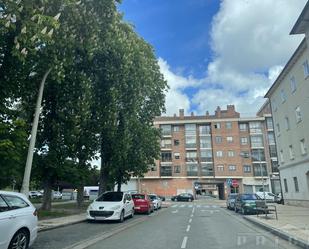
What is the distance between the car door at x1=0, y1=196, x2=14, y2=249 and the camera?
764 centimetres

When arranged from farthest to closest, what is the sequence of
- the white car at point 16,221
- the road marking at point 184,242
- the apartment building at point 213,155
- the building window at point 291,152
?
the apartment building at point 213,155 < the building window at point 291,152 < the road marking at point 184,242 < the white car at point 16,221

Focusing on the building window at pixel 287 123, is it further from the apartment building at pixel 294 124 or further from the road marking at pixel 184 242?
the road marking at pixel 184 242

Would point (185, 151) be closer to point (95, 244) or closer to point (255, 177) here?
point (255, 177)

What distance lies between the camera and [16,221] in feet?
27.0

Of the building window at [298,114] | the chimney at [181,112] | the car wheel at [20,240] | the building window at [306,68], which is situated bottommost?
the car wheel at [20,240]

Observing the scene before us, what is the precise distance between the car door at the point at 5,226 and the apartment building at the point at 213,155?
65528 millimetres

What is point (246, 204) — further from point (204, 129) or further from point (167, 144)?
point (204, 129)

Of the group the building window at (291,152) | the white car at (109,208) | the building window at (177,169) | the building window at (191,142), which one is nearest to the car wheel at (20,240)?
the white car at (109,208)

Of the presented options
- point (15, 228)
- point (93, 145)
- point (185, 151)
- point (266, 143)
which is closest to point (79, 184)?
point (93, 145)

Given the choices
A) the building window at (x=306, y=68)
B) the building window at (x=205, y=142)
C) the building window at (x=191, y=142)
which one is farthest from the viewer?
the building window at (x=191, y=142)

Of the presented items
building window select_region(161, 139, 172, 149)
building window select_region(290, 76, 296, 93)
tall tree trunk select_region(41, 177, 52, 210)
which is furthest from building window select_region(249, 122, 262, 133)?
tall tree trunk select_region(41, 177, 52, 210)

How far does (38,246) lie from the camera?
33.6 ft

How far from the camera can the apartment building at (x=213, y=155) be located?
7212 centimetres

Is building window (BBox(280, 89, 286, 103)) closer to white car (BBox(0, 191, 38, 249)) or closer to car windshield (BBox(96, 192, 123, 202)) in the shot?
car windshield (BBox(96, 192, 123, 202))
